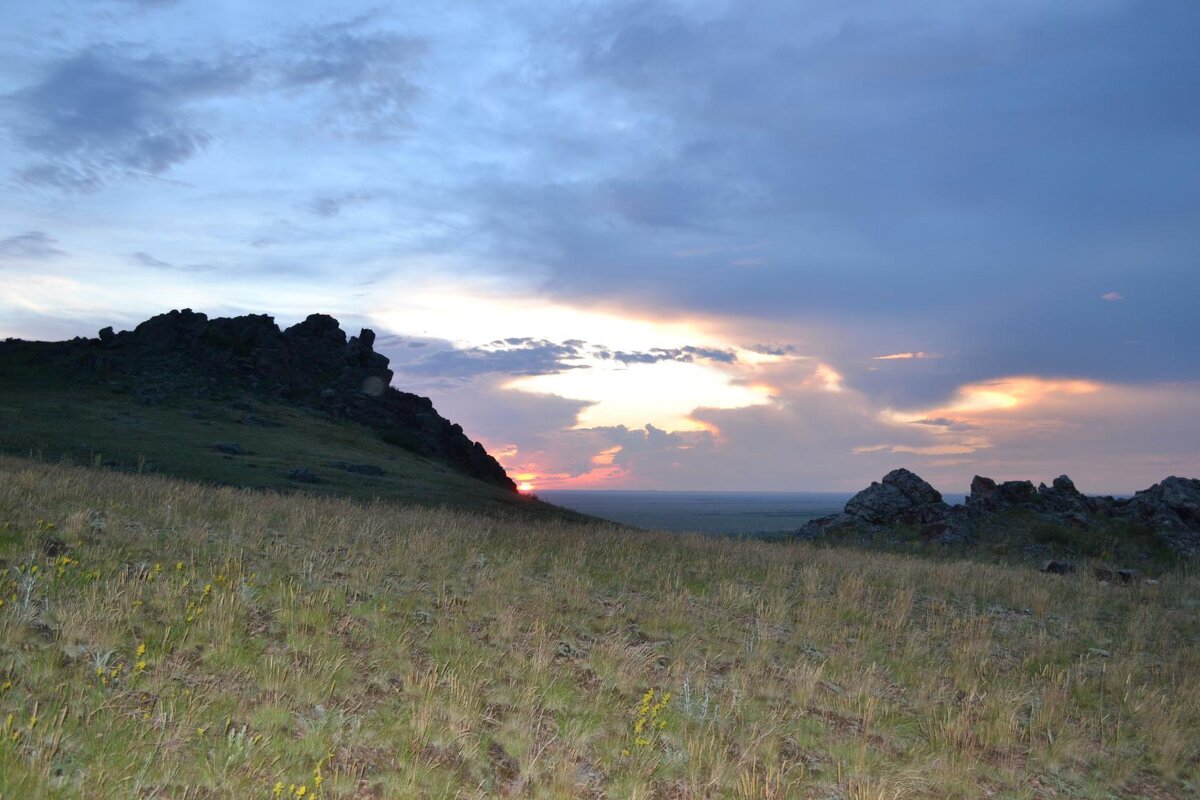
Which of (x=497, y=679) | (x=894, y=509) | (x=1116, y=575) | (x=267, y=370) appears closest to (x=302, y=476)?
(x=894, y=509)

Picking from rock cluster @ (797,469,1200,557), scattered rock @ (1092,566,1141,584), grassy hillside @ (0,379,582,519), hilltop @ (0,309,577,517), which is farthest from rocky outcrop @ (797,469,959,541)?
hilltop @ (0,309,577,517)

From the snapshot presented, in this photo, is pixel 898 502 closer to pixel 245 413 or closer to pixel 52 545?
pixel 52 545

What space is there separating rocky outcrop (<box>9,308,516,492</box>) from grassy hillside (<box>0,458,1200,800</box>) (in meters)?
59.0

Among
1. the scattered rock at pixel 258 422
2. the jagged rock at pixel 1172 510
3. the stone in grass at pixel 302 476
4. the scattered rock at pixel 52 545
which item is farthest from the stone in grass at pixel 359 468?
the jagged rock at pixel 1172 510

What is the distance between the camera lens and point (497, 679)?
9.59 meters

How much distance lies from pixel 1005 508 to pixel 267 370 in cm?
6441

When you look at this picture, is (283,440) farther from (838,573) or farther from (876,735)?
(876,735)

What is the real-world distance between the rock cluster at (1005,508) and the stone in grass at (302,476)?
26.5m

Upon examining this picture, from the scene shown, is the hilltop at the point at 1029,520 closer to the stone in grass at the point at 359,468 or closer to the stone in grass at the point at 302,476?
the stone in grass at the point at 359,468

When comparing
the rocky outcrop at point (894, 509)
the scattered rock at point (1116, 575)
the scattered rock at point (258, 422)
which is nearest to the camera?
the scattered rock at point (1116, 575)

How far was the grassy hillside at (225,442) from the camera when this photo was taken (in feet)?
127

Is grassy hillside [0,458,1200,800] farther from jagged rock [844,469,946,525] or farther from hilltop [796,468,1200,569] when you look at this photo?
jagged rock [844,469,946,525]

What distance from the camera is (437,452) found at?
251 ft

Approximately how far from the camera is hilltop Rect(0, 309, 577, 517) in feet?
136
